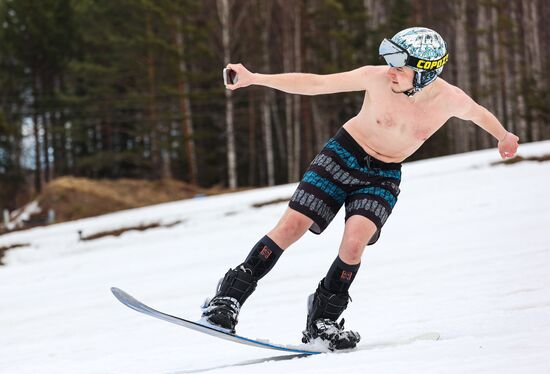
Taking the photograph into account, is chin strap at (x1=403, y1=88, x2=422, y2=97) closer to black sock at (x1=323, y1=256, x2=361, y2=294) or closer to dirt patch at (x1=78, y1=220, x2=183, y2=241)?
black sock at (x1=323, y1=256, x2=361, y2=294)

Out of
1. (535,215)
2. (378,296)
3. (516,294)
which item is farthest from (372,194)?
(535,215)

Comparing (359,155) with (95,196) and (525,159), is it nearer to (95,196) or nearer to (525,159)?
(525,159)

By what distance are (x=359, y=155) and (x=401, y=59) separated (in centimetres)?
59

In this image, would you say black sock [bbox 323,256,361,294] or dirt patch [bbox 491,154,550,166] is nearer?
black sock [bbox 323,256,361,294]

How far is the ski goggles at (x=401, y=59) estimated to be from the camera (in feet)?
12.1

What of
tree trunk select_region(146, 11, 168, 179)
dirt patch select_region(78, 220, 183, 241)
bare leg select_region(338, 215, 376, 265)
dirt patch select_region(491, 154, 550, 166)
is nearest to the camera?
bare leg select_region(338, 215, 376, 265)

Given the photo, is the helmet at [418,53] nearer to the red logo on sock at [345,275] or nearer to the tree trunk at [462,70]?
the red logo on sock at [345,275]

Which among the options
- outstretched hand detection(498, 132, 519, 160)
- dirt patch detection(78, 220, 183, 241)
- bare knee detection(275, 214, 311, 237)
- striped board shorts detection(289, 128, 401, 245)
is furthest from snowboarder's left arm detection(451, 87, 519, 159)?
dirt patch detection(78, 220, 183, 241)

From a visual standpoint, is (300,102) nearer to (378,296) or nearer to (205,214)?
(205,214)

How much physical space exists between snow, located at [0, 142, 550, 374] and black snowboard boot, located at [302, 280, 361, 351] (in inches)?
5.9

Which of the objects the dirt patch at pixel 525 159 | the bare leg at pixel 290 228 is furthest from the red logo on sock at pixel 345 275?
the dirt patch at pixel 525 159

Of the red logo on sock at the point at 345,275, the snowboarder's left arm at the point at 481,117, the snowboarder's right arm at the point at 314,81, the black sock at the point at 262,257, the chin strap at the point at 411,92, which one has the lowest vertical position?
the red logo on sock at the point at 345,275

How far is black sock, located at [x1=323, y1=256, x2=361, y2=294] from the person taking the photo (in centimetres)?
396

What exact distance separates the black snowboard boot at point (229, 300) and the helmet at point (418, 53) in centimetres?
138
